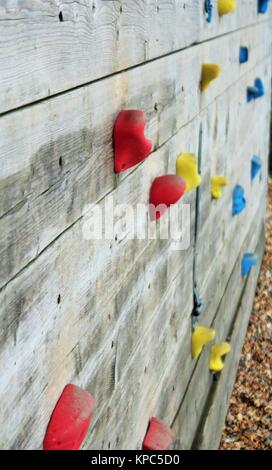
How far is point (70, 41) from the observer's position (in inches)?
50.4

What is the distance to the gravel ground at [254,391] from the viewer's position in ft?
12.6

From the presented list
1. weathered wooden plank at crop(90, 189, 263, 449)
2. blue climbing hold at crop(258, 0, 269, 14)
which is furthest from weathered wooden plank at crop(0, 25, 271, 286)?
blue climbing hold at crop(258, 0, 269, 14)

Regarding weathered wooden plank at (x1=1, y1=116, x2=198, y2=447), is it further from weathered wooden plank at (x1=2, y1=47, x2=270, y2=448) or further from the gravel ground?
the gravel ground

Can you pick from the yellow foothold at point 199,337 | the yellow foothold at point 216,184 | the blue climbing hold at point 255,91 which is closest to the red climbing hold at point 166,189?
the yellow foothold at point 199,337

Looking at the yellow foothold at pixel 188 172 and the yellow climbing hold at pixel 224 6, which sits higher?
the yellow climbing hold at pixel 224 6

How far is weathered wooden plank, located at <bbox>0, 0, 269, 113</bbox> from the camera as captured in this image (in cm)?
106

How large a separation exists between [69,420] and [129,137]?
2.02 feet

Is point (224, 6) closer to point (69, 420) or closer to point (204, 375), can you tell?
point (204, 375)

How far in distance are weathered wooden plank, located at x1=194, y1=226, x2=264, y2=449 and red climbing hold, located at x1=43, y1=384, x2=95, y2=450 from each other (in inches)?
64.8

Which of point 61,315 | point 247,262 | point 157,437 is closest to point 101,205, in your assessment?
point 61,315

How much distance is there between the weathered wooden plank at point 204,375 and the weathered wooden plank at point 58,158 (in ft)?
4.08

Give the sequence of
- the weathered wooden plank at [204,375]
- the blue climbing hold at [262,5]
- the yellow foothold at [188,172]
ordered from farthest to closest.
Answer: the blue climbing hold at [262,5], the weathered wooden plank at [204,375], the yellow foothold at [188,172]

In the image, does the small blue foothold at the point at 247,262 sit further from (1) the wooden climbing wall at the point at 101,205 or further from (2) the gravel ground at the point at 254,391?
(1) the wooden climbing wall at the point at 101,205
